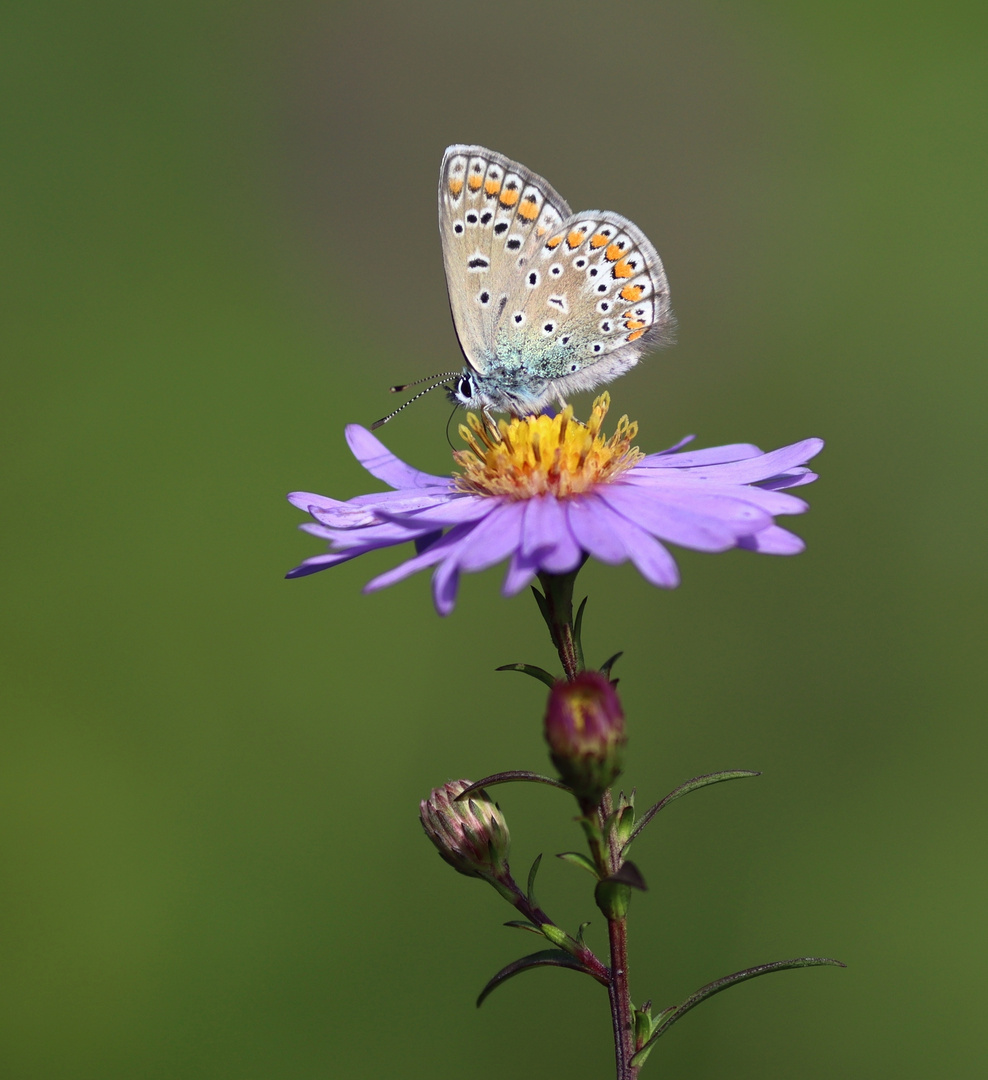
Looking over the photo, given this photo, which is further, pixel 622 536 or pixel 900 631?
pixel 900 631

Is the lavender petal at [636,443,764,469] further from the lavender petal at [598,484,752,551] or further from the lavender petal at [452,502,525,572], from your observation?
the lavender petal at [452,502,525,572]

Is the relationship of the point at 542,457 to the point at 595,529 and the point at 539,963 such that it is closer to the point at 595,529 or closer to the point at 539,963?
the point at 595,529

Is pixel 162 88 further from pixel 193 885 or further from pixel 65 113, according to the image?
pixel 193 885

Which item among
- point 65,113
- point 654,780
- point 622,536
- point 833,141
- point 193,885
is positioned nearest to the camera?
point 622,536

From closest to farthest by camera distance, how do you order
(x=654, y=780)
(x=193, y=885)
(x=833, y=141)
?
1. (x=193, y=885)
2. (x=654, y=780)
3. (x=833, y=141)

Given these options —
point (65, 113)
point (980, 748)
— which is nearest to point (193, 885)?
point (980, 748)

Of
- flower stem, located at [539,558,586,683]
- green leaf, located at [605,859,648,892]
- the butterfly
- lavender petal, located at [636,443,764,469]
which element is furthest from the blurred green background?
green leaf, located at [605,859,648,892]

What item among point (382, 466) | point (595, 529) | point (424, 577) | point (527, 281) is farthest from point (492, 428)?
point (424, 577)
